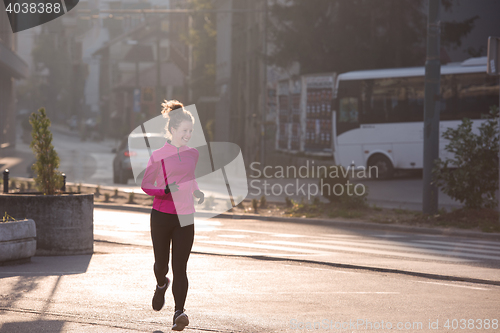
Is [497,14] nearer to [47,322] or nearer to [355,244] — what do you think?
[355,244]

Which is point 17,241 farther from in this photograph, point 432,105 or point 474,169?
point 432,105

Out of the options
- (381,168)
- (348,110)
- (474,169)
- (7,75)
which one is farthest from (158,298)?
(7,75)

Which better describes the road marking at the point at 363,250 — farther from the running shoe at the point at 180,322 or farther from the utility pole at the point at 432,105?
the running shoe at the point at 180,322

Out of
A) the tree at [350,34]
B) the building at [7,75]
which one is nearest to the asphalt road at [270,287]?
the tree at [350,34]

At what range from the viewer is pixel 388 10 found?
98.6 ft

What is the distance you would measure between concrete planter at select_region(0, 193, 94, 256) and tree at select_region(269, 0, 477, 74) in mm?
21295

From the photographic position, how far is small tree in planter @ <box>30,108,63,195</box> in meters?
10.3

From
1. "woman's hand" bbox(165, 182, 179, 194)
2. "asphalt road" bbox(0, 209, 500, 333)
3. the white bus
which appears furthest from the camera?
the white bus

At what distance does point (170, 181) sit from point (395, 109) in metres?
21.0

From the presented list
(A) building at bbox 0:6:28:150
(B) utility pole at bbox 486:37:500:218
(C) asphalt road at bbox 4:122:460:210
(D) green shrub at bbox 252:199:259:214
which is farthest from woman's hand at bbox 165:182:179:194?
(A) building at bbox 0:6:28:150

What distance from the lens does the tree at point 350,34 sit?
3014 cm

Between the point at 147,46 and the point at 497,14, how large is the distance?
6352 centimetres

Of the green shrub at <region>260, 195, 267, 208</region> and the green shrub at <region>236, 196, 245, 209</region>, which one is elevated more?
the green shrub at <region>260, 195, 267, 208</region>

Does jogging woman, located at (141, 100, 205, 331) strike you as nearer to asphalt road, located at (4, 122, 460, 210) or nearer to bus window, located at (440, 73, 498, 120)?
asphalt road, located at (4, 122, 460, 210)
